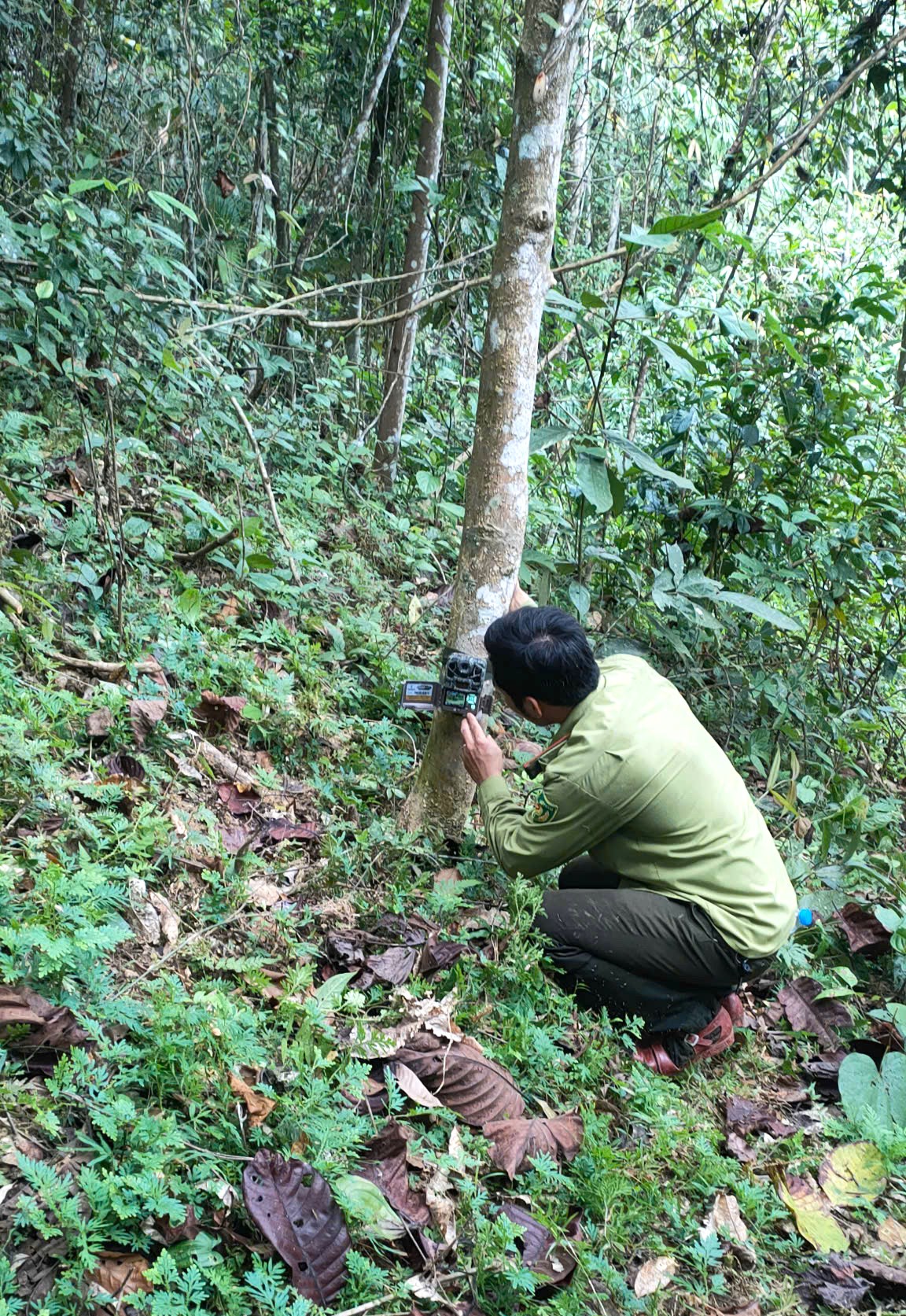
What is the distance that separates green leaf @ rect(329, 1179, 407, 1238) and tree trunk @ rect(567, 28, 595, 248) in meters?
6.80

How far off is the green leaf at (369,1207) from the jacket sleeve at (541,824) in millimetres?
1265

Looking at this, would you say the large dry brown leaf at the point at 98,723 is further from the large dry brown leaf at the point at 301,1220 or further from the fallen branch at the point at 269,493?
the large dry brown leaf at the point at 301,1220

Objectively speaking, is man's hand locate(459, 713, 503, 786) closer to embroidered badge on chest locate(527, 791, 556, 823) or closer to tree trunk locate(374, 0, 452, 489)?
embroidered badge on chest locate(527, 791, 556, 823)

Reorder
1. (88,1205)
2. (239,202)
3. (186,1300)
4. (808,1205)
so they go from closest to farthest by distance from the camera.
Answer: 1. (186,1300)
2. (88,1205)
3. (808,1205)
4. (239,202)

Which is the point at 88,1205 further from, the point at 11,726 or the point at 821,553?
the point at 821,553

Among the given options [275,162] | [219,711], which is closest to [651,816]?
[219,711]

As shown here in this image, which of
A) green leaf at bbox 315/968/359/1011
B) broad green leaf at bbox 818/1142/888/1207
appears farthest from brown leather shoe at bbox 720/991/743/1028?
green leaf at bbox 315/968/359/1011

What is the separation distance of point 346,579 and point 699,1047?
2.96m

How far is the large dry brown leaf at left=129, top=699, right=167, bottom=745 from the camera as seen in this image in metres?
3.50

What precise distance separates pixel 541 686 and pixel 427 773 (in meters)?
0.66

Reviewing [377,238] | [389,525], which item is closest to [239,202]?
[377,238]

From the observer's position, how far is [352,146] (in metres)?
6.45

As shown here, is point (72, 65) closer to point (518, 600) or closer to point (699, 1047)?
point (518, 600)

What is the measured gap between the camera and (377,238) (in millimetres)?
7125
